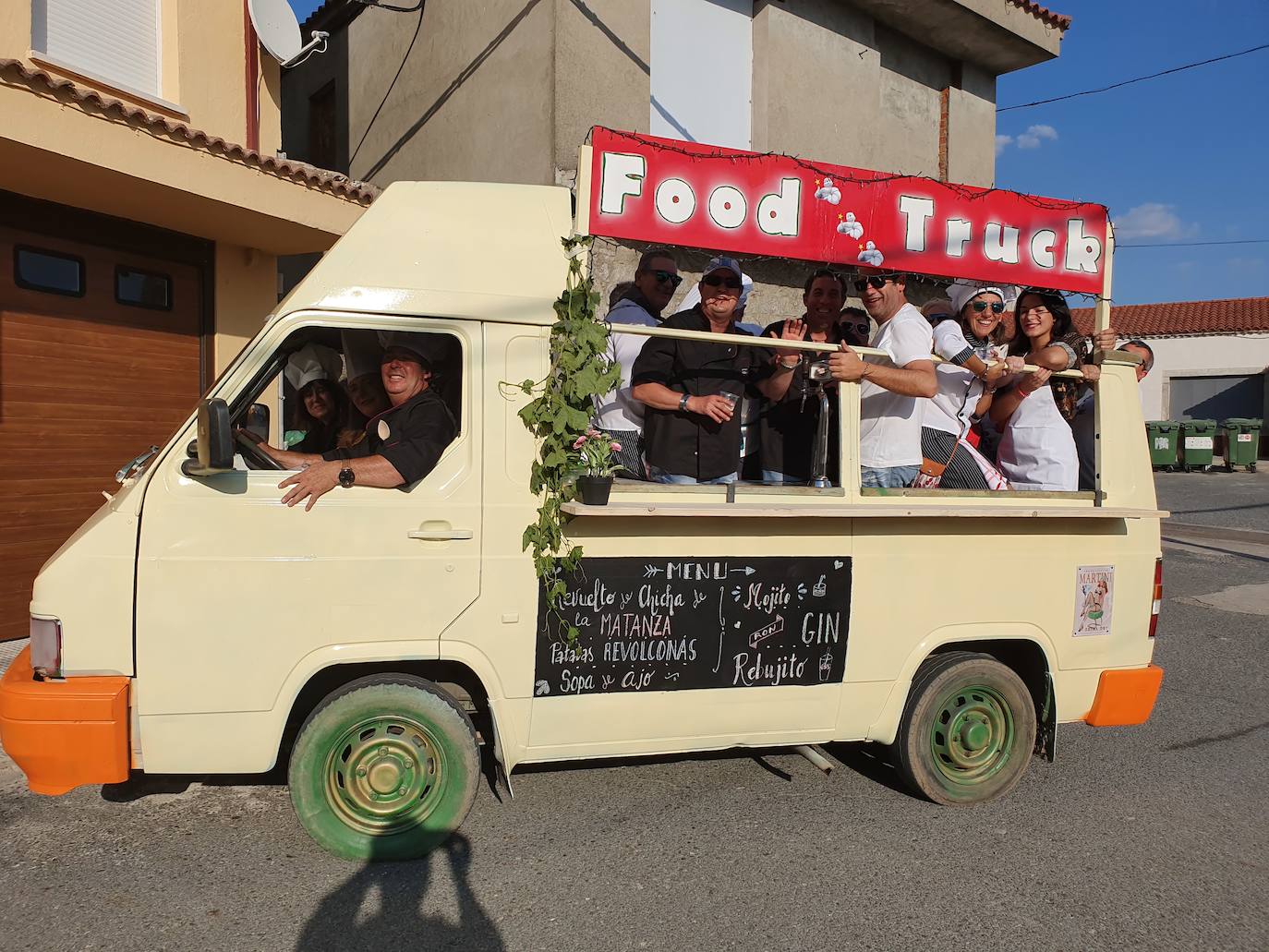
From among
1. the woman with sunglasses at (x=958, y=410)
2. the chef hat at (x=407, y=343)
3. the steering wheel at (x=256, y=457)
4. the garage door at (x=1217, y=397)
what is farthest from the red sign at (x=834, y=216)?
the garage door at (x=1217, y=397)

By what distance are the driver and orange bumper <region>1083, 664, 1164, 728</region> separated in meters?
3.17

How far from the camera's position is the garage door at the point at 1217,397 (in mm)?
27828

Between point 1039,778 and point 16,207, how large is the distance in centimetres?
772

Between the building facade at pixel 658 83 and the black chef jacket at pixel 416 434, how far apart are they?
482cm

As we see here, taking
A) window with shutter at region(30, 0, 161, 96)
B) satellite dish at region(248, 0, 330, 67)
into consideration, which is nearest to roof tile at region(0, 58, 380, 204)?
window with shutter at region(30, 0, 161, 96)

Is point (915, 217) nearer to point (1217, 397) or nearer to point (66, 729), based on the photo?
point (66, 729)

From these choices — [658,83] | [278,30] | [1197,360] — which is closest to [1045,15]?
[658,83]

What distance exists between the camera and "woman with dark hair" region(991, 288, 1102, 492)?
4016mm

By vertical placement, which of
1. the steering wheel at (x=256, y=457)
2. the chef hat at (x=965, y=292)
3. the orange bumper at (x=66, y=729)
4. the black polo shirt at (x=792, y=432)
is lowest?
the orange bumper at (x=66, y=729)

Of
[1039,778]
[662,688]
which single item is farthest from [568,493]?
[1039,778]

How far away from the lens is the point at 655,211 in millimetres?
3637

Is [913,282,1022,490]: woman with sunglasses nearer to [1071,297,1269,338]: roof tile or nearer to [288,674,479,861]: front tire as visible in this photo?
[288,674,479,861]: front tire

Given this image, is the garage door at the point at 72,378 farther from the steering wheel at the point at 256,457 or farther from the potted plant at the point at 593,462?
the potted plant at the point at 593,462

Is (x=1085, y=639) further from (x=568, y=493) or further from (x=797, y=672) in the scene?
(x=568, y=493)
